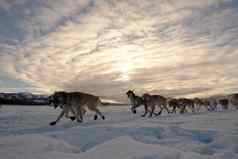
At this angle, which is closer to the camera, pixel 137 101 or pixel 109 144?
pixel 109 144

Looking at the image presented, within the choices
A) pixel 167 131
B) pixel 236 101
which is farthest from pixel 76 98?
pixel 236 101

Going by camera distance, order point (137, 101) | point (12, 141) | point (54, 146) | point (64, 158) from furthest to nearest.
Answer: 1. point (137, 101)
2. point (12, 141)
3. point (54, 146)
4. point (64, 158)

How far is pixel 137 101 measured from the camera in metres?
19.7

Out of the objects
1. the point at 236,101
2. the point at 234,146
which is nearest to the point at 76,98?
the point at 234,146

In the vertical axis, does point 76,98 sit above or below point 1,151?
above

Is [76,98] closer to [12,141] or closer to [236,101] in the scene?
[12,141]

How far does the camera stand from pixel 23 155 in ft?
11.3

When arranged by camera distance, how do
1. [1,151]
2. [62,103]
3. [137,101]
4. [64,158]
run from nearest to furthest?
[64,158] → [1,151] → [62,103] → [137,101]

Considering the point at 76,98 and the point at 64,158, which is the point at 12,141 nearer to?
the point at 64,158

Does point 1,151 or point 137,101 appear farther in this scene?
point 137,101

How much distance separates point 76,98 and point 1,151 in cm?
824

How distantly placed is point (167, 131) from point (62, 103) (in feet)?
21.0

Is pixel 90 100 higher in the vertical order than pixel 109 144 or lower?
higher

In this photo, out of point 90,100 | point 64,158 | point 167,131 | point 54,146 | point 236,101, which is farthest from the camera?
point 236,101
